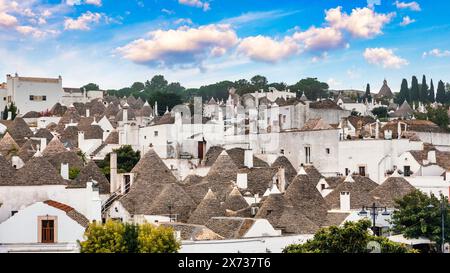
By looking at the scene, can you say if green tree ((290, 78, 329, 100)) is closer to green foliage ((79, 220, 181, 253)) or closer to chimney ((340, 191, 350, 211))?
chimney ((340, 191, 350, 211))

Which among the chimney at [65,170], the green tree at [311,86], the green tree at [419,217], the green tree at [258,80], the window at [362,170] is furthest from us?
the window at [362,170]

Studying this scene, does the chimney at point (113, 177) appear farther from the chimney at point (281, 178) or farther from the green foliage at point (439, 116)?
the green foliage at point (439, 116)

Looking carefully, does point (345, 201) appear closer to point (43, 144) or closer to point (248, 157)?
point (248, 157)

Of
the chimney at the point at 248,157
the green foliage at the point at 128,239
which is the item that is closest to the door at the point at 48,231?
the green foliage at the point at 128,239

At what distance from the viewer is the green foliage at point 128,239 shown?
9.48 m

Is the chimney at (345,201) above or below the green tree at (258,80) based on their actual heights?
below

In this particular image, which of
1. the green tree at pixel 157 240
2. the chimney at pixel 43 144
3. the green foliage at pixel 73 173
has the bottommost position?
the green tree at pixel 157 240

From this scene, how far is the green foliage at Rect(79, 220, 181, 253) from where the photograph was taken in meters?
9.48

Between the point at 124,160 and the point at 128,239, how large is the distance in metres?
14.0

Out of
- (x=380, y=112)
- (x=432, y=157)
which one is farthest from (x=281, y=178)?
(x=380, y=112)

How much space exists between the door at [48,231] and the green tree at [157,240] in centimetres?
197

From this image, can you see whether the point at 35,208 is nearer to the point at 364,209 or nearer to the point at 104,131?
the point at 364,209

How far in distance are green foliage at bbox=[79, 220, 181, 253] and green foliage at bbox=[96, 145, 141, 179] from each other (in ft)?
36.9

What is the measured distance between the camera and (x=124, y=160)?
77.3ft
